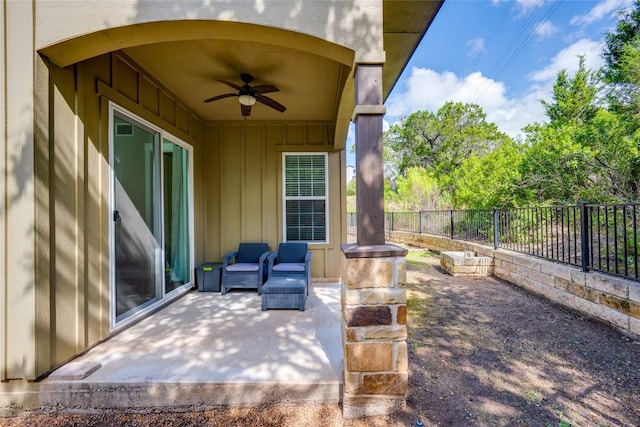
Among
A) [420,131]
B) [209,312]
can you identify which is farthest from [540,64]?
[209,312]

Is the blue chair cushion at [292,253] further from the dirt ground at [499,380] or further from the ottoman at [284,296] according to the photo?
the dirt ground at [499,380]

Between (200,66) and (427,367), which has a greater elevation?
(200,66)

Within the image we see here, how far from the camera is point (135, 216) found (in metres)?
2.99

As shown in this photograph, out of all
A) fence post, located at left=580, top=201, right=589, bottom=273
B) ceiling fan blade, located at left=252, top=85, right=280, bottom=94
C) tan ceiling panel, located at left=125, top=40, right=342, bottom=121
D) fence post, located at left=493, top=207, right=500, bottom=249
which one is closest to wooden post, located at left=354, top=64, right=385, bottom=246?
tan ceiling panel, located at left=125, top=40, right=342, bottom=121

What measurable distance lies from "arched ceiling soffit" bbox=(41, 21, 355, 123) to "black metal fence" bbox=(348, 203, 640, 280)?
325 cm

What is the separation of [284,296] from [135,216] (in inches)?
73.4

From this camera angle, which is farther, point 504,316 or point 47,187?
point 504,316

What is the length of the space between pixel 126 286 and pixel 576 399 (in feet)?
12.8

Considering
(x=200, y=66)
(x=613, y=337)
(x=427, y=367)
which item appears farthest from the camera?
(x=200, y=66)

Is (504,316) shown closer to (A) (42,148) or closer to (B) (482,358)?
(B) (482,358)

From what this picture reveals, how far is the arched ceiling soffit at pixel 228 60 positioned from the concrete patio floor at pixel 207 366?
88.7 inches

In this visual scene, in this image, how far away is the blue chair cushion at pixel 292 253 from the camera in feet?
14.1

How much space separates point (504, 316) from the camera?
3.36 m

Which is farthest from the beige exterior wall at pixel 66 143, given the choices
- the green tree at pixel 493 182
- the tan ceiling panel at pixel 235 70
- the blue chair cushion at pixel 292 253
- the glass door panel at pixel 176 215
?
the green tree at pixel 493 182
